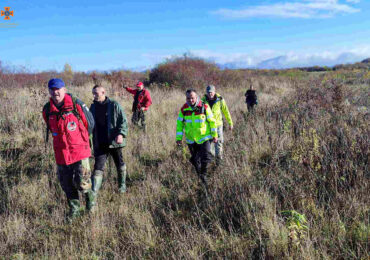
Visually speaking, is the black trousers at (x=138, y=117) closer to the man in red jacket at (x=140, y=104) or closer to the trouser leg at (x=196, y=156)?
the man in red jacket at (x=140, y=104)

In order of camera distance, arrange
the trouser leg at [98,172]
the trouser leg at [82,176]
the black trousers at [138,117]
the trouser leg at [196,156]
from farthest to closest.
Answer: the black trousers at [138,117], the trouser leg at [196,156], the trouser leg at [98,172], the trouser leg at [82,176]

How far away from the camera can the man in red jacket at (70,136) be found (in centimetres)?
323

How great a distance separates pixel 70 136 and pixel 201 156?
2.07 m

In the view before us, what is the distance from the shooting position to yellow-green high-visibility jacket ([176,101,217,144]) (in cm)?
422

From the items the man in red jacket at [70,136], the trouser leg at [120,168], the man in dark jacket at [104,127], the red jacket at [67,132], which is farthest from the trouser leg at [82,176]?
the trouser leg at [120,168]

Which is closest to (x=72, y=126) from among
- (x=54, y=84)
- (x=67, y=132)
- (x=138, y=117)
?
(x=67, y=132)

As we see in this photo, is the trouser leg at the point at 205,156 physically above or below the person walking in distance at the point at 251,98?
below

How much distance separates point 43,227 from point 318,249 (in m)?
3.25

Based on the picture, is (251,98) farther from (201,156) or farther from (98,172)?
(98,172)

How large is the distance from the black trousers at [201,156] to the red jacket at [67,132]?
6.03ft

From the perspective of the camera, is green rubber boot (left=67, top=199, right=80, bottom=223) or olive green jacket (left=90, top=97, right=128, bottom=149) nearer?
green rubber boot (left=67, top=199, right=80, bottom=223)

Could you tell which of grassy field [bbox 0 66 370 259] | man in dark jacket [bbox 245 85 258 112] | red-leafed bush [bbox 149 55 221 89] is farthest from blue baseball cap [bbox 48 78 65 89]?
red-leafed bush [bbox 149 55 221 89]

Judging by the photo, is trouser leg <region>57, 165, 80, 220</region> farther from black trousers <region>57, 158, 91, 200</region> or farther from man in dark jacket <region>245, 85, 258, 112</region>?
man in dark jacket <region>245, 85, 258, 112</region>

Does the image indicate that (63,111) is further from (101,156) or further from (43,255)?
(43,255)
